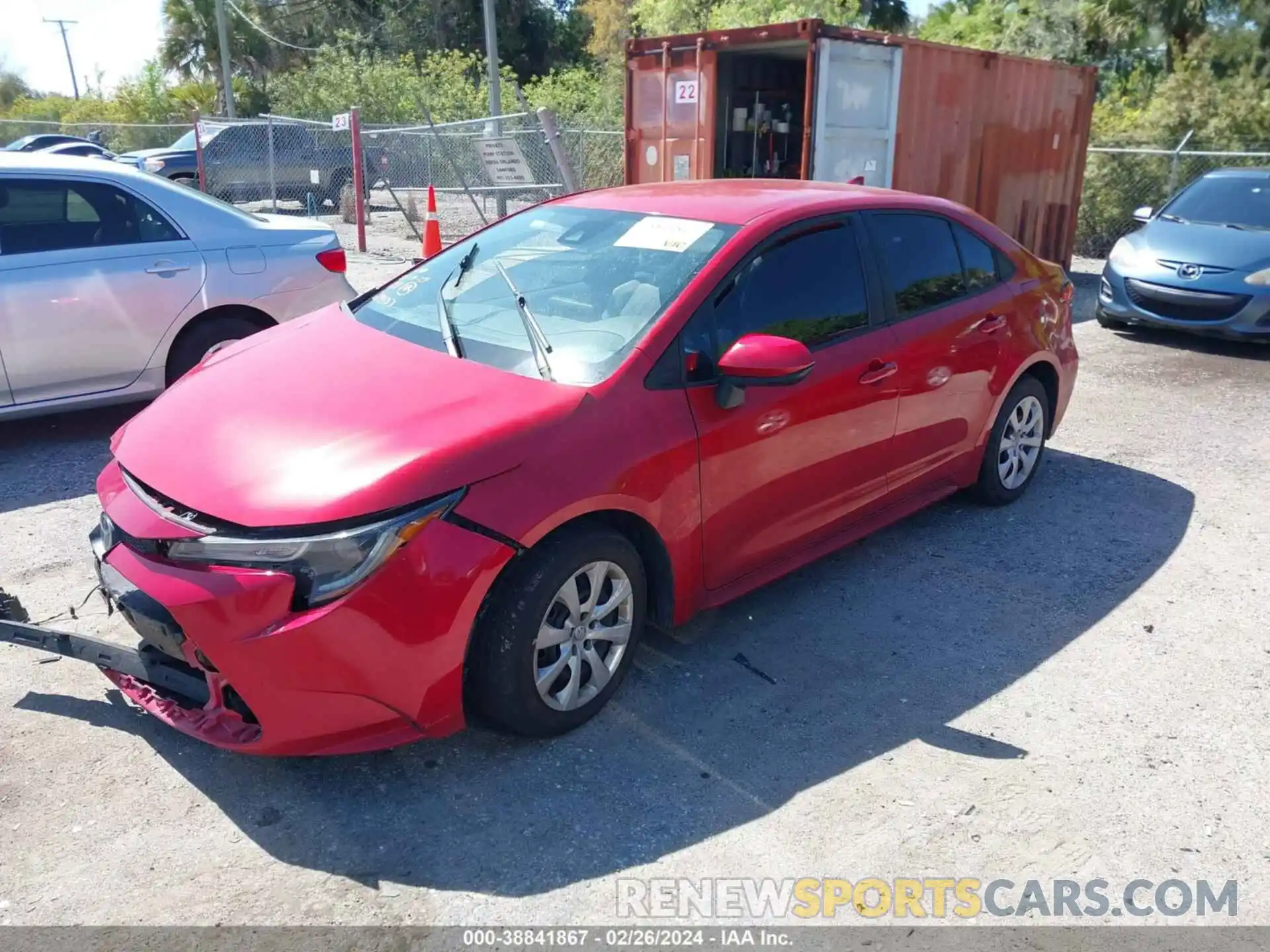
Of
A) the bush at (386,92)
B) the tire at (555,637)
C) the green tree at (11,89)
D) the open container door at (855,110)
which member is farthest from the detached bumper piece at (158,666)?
the green tree at (11,89)

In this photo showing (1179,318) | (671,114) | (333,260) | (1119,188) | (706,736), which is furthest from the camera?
(1119,188)

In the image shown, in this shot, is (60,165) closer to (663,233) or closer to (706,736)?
(663,233)

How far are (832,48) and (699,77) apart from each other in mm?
1332

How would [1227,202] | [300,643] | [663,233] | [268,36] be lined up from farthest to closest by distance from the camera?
[268,36] → [1227,202] → [663,233] → [300,643]

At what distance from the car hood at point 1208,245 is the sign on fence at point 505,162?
7.07 metres

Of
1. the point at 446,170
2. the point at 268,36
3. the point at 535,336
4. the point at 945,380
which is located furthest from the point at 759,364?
the point at 268,36

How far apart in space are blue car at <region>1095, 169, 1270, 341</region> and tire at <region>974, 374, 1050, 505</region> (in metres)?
4.38

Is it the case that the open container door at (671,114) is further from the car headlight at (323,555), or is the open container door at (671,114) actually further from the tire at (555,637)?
the car headlight at (323,555)

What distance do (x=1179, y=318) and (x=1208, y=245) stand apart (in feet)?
2.32

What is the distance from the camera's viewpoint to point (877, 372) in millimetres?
4258

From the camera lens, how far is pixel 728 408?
3.62 m

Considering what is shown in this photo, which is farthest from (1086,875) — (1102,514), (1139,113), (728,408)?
(1139,113)

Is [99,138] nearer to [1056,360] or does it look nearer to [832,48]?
[832,48]

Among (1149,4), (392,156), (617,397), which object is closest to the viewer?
(617,397)
